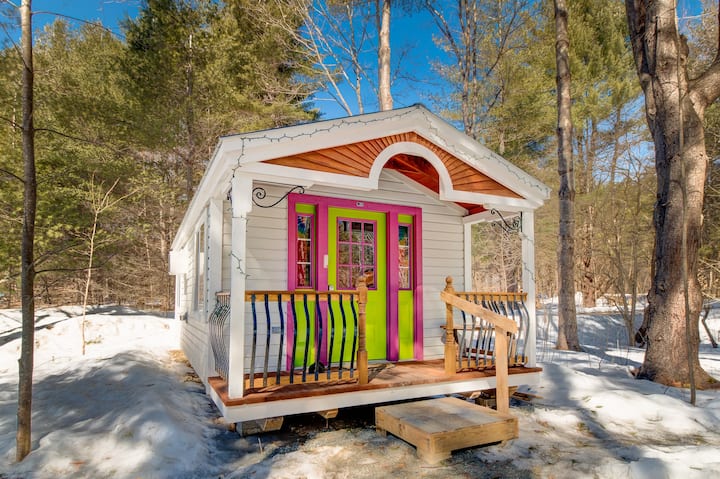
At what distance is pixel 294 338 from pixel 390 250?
2.02 metres

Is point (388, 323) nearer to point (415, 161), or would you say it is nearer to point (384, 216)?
point (384, 216)

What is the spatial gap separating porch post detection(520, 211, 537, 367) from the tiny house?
0.7 inches

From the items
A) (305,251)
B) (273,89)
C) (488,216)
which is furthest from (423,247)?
(273,89)

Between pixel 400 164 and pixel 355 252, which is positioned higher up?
pixel 400 164

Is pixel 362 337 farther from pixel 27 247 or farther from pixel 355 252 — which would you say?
pixel 27 247

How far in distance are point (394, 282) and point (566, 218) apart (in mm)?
4414

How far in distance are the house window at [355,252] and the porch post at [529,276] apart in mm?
1793

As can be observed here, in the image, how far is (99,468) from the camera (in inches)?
125

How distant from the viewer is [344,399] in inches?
156

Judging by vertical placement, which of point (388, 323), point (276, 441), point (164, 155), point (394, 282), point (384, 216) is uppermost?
point (164, 155)

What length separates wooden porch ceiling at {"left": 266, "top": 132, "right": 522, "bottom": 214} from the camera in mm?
4215

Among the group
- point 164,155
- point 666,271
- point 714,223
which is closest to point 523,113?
point 714,223

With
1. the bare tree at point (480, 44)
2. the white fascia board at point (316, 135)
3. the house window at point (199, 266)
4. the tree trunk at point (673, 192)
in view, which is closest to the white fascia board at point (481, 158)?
the white fascia board at point (316, 135)

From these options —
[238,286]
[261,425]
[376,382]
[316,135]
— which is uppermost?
[316,135]
